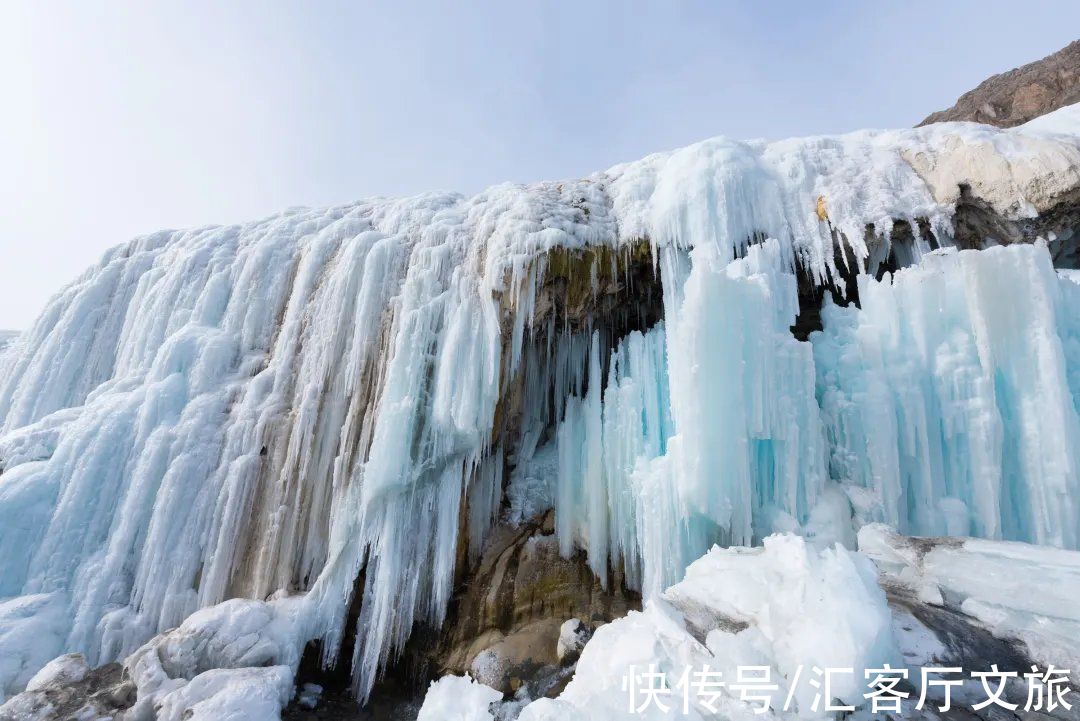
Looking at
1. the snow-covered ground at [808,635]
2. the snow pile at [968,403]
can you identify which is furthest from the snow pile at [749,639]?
the snow pile at [968,403]

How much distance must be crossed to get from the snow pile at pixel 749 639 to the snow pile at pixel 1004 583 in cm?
81

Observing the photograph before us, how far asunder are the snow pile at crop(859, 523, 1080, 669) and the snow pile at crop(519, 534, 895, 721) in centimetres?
81

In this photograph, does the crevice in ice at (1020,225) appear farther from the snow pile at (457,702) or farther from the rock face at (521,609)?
the snow pile at (457,702)

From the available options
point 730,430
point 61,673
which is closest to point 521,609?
point 730,430

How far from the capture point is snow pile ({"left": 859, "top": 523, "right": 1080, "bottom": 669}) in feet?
10.6

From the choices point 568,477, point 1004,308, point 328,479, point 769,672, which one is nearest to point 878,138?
point 1004,308

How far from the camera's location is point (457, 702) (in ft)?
14.3

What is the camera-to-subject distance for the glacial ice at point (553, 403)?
6.61m

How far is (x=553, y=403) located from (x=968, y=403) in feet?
20.4

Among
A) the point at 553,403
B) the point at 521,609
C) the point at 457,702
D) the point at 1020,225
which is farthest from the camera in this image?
the point at 553,403

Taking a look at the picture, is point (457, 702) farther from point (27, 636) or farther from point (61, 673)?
point (27, 636)

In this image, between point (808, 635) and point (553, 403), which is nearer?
point (808, 635)

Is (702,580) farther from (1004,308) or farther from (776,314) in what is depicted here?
(1004,308)

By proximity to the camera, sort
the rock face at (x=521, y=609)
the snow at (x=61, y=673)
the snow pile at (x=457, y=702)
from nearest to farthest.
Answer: the snow pile at (x=457, y=702) < the snow at (x=61, y=673) < the rock face at (x=521, y=609)
